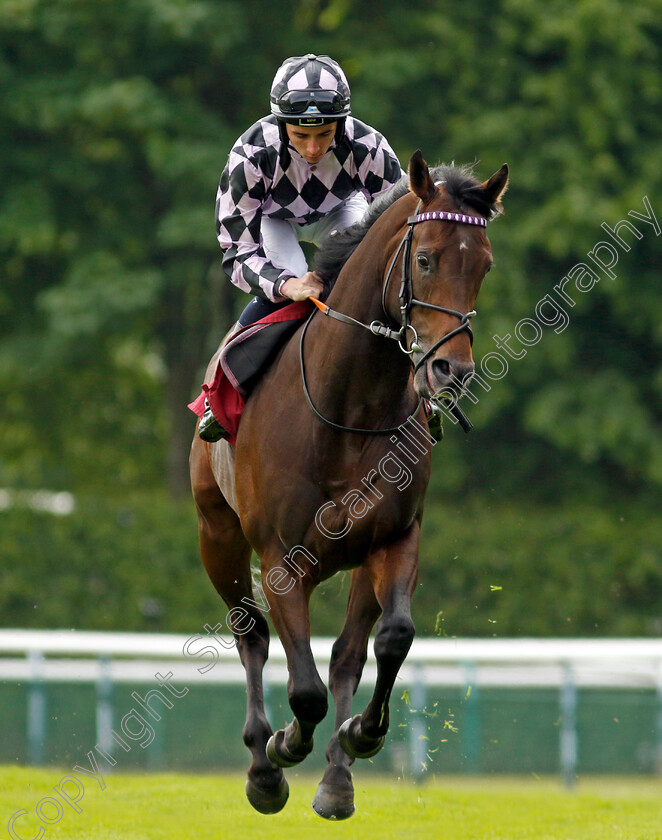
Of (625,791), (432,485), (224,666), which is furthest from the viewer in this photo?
(432,485)

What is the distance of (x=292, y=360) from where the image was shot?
5242mm

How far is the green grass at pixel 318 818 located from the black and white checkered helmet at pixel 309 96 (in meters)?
3.31

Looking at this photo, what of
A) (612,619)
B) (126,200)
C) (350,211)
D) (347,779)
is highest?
(350,211)

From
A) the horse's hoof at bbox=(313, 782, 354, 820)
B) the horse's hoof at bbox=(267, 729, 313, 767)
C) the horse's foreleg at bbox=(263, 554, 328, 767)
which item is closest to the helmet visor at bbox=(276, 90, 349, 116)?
the horse's foreleg at bbox=(263, 554, 328, 767)

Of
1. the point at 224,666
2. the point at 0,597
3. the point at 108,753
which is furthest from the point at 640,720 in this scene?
the point at 0,597

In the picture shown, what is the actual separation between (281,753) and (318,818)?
132cm

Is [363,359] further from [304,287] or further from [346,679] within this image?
[346,679]

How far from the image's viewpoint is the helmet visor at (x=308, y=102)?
5.20 m

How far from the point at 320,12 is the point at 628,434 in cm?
634

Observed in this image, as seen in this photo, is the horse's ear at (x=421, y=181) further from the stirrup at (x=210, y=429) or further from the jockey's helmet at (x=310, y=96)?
the stirrup at (x=210, y=429)

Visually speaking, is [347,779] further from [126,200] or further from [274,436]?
[126,200]

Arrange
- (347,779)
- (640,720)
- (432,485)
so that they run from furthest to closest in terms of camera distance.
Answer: (432,485), (640,720), (347,779)

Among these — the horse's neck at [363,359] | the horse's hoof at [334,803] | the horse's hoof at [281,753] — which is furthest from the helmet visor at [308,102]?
the horse's hoof at [334,803]

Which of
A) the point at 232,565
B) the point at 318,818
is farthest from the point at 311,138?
the point at 318,818
